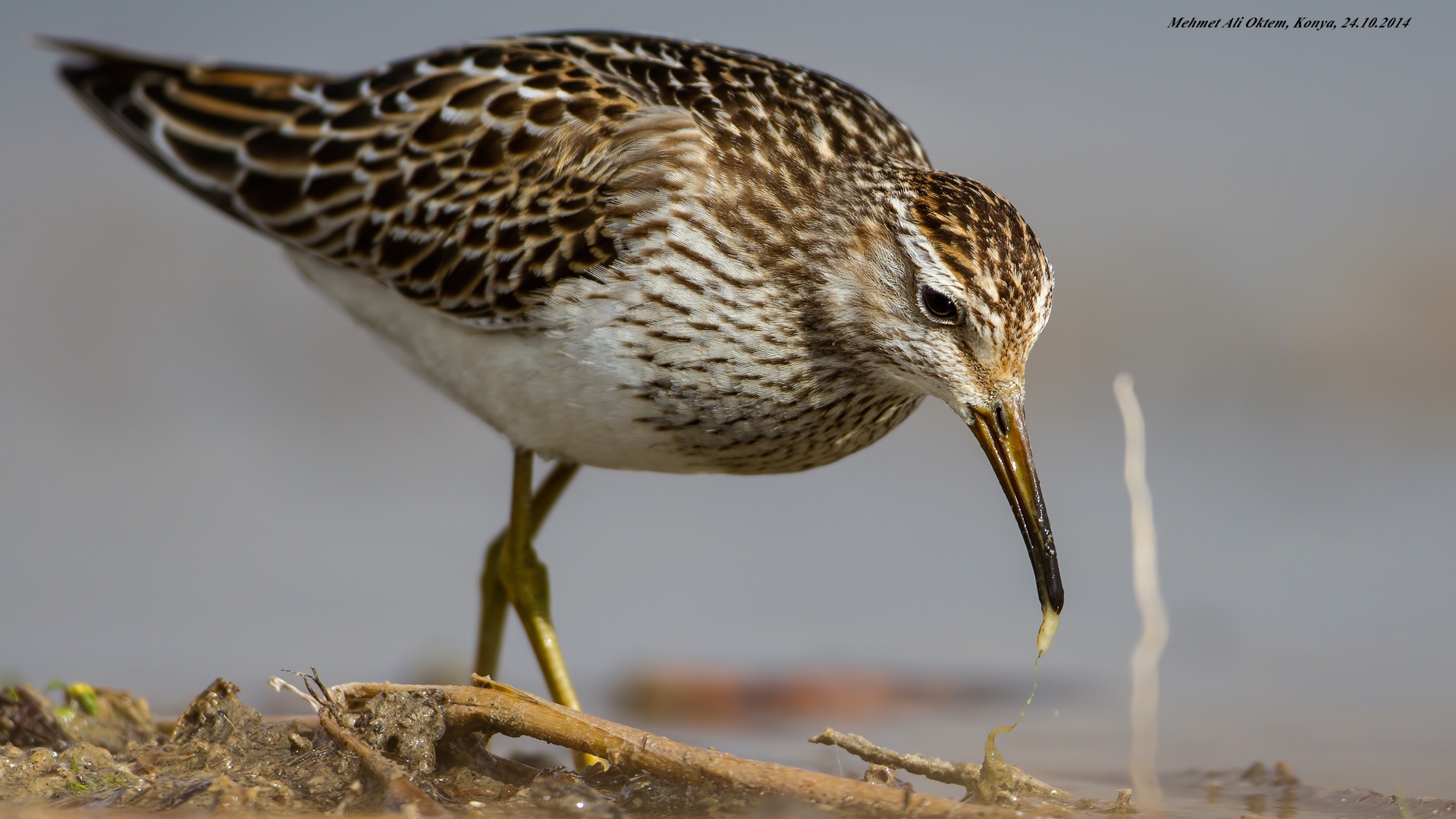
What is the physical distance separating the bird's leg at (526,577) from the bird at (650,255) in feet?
0.04

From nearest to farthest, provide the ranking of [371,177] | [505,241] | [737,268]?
[737,268]
[505,241]
[371,177]

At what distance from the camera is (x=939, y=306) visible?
4.86 metres

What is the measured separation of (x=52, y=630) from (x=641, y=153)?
4904 mm

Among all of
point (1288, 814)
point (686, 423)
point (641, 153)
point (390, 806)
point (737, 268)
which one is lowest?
point (390, 806)

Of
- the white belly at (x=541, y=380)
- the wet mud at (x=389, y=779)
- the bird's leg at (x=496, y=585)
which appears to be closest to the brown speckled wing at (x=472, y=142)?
the white belly at (x=541, y=380)

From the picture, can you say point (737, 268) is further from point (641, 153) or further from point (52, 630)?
point (52, 630)

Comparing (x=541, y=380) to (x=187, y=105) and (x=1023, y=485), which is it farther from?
(x=187, y=105)

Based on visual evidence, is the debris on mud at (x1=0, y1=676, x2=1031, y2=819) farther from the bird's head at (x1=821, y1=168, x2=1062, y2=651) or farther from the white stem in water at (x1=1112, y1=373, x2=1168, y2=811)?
the white stem in water at (x1=1112, y1=373, x2=1168, y2=811)

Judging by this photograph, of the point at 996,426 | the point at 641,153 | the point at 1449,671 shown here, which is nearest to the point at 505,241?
the point at 641,153

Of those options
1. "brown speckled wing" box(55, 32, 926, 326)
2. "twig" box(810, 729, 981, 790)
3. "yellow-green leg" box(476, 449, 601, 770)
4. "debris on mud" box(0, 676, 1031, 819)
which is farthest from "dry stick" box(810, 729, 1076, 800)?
"brown speckled wing" box(55, 32, 926, 326)

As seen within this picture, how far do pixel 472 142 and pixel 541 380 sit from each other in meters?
1.09

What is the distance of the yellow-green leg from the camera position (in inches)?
241

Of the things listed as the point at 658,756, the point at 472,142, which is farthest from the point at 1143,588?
the point at 472,142

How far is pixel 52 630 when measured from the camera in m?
8.13
